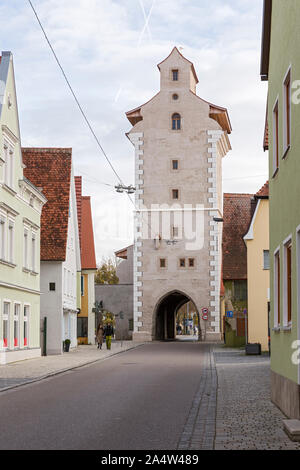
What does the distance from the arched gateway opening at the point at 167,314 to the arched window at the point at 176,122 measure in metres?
12.9

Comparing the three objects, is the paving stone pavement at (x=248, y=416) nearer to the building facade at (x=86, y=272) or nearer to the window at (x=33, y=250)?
the window at (x=33, y=250)

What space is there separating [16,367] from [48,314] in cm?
1260

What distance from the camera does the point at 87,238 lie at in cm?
5697

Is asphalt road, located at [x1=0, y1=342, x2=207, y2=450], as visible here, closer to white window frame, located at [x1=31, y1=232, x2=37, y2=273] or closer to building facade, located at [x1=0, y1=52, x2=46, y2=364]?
building facade, located at [x1=0, y1=52, x2=46, y2=364]

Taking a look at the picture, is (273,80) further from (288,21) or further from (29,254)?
(29,254)

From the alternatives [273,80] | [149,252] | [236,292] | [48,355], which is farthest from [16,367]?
[149,252]

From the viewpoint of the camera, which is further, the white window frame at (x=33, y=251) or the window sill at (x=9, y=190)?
the white window frame at (x=33, y=251)

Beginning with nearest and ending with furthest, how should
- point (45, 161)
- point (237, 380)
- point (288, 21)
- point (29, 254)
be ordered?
point (288, 21)
point (237, 380)
point (29, 254)
point (45, 161)

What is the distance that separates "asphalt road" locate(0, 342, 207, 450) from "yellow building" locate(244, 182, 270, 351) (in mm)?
17146

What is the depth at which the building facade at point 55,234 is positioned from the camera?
1629 inches

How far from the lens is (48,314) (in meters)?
41.9

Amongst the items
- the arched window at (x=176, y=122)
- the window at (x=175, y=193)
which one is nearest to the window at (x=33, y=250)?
the window at (x=175, y=193)

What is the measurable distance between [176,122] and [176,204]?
6700 mm

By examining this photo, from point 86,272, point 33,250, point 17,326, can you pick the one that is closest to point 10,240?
point 17,326
